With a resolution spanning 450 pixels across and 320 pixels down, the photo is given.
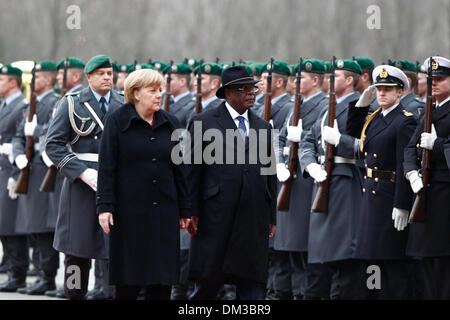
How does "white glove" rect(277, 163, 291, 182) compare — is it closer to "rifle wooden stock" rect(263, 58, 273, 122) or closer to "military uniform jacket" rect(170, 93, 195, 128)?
"rifle wooden stock" rect(263, 58, 273, 122)

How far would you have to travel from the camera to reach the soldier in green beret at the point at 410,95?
9891 millimetres

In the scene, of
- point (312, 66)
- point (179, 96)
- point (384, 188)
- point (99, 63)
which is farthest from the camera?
point (179, 96)

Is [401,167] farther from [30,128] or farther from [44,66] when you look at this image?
[44,66]

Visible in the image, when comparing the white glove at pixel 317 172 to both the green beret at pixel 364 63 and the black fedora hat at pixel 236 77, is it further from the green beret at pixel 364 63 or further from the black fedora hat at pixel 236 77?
the black fedora hat at pixel 236 77

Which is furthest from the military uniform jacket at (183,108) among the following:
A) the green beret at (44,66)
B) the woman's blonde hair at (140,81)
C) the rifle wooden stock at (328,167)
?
the woman's blonde hair at (140,81)

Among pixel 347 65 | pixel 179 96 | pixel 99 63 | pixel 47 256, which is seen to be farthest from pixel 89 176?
pixel 179 96

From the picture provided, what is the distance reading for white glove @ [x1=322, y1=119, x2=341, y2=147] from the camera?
31.0 ft

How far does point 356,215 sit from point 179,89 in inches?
136

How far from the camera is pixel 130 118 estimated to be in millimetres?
Answer: 7523

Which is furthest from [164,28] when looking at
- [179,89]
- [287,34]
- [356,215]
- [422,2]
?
[356,215]

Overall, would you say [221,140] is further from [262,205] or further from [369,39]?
[369,39]

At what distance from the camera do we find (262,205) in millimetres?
7945

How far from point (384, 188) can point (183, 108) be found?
363 cm

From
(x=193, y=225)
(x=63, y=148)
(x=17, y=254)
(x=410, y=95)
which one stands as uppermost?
(x=410, y=95)
